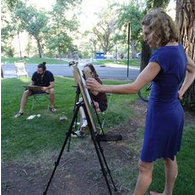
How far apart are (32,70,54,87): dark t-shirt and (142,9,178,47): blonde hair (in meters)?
4.11

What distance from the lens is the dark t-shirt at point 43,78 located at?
18.4 feet

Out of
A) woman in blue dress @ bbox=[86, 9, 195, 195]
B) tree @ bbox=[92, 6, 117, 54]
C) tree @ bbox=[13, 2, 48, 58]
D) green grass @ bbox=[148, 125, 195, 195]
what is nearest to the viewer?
woman in blue dress @ bbox=[86, 9, 195, 195]

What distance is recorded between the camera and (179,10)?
4.55 m

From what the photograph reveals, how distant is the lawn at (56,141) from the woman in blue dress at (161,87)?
874 millimetres

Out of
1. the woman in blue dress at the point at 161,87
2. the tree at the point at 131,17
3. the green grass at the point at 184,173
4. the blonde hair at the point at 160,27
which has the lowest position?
the green grass at the point at 184,173

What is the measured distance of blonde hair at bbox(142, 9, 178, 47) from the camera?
1.65 m

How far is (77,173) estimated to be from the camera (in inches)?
119

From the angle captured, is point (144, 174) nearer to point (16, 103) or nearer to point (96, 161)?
point (96, 161)

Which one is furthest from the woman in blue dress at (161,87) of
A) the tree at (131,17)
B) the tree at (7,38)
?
the tree at (7,38)

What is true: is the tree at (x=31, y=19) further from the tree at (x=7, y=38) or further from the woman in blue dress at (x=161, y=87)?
the woman in blue dress at (x=161, y=87)

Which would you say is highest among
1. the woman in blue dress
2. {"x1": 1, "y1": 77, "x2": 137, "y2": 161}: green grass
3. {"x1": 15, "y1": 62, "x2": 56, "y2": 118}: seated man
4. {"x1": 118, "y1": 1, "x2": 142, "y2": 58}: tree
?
{"x1": 118, "y1": 1, "x2": 142, "y2": 58}: tree

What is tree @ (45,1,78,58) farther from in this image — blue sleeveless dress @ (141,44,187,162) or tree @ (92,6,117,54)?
blue sleeveless dress @ (141,44,187,162)

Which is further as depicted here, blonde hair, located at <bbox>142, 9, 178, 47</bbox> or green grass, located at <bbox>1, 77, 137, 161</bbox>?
green grass, located at <bbox>1, 77, 137, 161</bbox>

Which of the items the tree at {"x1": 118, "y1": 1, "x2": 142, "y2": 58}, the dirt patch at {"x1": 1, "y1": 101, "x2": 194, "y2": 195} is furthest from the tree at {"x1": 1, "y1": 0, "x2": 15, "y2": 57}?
the dirt patch at {"x1": 1, "y1": 101, "x2": 194, "y2": 195}
